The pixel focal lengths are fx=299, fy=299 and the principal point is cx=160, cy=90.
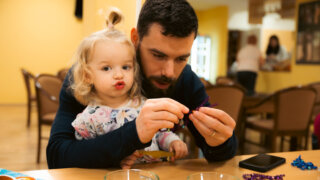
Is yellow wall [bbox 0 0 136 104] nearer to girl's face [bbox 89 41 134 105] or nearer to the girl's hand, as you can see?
girl's face [bbox 89 41 134 105]

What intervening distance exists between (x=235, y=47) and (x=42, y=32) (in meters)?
5.75

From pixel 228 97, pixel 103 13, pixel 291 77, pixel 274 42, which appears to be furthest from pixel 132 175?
pixel 274 42

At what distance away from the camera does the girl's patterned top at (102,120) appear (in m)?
1.10

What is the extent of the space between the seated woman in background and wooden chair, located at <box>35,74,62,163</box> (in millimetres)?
6021

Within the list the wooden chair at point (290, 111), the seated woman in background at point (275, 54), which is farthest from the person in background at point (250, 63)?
the wooden chair at point (290, 111)

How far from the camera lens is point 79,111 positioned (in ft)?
4.13

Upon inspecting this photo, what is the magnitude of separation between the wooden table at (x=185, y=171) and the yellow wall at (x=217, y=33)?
856cm

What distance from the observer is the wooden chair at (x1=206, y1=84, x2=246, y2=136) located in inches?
115

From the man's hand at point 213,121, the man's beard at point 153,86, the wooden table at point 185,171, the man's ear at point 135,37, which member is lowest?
the wooden table at point 185,171

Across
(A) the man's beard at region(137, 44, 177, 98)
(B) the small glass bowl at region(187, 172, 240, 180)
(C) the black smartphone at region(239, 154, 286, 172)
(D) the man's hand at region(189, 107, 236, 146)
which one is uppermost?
(A) the man's beard at region(137, 44, 177, 98)

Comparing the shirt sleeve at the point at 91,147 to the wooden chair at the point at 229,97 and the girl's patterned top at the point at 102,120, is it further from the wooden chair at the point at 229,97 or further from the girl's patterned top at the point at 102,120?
the wooden chair at the point at 229,97

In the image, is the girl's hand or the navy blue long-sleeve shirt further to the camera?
the girl's hand

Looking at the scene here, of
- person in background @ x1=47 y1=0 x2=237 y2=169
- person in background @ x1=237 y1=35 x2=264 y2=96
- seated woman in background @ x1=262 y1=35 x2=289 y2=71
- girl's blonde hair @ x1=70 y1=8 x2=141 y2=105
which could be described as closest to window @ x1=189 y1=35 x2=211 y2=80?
seated woman in background @ x1=262 y1=35 x2=289 y2=71

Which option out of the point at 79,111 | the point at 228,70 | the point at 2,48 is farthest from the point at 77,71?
the point at 228,70
